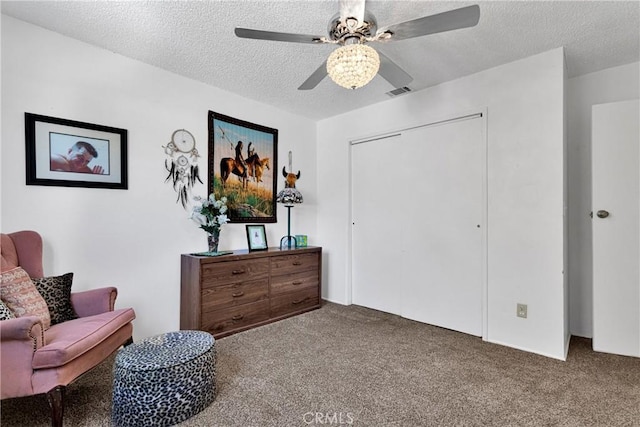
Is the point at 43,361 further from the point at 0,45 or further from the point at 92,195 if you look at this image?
the point at 0,45

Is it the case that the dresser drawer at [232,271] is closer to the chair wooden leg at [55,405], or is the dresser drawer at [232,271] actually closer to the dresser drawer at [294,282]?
the dresser drawer at [294,282]

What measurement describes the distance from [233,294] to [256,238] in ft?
2.35

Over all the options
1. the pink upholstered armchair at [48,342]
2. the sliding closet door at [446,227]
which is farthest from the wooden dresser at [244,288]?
the sliding closet door at [446,227]

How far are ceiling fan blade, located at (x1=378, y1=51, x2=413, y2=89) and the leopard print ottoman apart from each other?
1996 millimetres

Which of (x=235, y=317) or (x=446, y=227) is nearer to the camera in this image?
(x=235, y=317)

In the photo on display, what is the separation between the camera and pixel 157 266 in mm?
2822

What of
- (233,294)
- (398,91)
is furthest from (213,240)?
(398,91)

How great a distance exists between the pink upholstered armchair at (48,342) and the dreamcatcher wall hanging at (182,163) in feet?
3.58

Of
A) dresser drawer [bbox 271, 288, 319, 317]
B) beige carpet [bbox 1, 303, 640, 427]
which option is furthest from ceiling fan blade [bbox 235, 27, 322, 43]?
dresser drawer [bbox 271, 288, 319, 317]

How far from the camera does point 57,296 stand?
201 centimetres

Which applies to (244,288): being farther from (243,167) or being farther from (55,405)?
(55,405)

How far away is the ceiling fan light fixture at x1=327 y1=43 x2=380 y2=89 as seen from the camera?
64.1 inches

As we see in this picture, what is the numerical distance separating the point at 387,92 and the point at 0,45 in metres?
3.07

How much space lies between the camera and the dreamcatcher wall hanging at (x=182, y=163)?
293 centimetres
